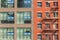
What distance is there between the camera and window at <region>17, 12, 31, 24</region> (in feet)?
128

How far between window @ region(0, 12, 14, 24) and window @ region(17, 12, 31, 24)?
107cm

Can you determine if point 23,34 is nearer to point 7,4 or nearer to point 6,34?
point 6,34

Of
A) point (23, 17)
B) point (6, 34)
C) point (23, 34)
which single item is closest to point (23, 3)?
point (23, 17)

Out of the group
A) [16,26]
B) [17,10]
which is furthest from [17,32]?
[17,10]

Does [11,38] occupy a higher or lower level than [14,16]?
lower

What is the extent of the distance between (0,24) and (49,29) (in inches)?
293

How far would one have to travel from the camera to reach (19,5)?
3919 centimetres

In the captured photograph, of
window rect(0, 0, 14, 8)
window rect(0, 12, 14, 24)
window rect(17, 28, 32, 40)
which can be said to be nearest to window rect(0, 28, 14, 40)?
window rect(17, 28, 32, 40)

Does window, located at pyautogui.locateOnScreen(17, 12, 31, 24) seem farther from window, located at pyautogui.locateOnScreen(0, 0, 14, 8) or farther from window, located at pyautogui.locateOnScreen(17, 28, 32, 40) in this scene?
window, located at pyautogui.locateOnScreen(0, 0, 14, 8)

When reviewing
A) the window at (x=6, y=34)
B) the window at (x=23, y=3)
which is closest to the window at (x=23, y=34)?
the window at (x=6, y=34)

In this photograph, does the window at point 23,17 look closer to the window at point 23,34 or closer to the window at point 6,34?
the window at point 23,34

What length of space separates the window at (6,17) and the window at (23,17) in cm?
107

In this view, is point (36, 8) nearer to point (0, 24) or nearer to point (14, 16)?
point (14, 16)

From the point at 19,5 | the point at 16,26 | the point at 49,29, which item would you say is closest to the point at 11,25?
the point at 16,26
